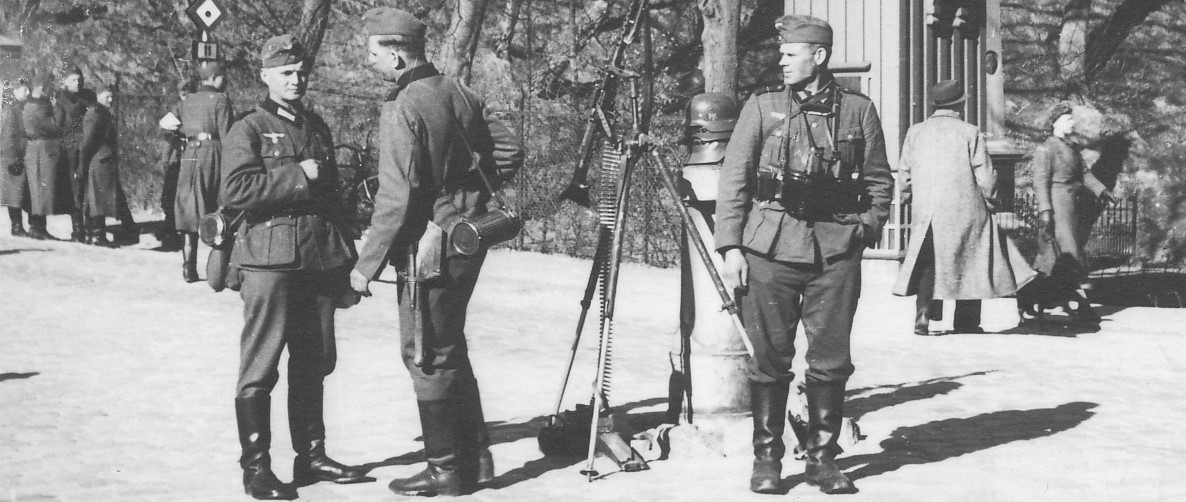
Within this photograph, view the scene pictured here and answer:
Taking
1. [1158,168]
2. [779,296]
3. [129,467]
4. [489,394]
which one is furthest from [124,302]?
[1158,168]

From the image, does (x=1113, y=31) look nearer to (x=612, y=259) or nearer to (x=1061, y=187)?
(x=1061, y=187)

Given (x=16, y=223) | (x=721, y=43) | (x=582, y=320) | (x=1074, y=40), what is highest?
(x=1074, y=40)

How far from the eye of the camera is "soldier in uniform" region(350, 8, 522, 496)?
242 inches

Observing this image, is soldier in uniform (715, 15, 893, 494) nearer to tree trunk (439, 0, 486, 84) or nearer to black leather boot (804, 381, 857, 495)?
black leather boot (804, 381, 857, 495)

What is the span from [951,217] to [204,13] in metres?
10.1

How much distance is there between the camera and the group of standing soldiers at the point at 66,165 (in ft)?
56.5

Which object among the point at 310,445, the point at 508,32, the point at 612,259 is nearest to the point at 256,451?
the point at 310,445

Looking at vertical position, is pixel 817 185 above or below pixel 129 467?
above

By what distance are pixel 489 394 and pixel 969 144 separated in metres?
4.20

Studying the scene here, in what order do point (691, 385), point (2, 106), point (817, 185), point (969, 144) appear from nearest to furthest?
point (817, 185) → point (691, 385) → point (969, 144) → point (2, 106)

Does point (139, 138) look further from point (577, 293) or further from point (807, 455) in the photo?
point (807, 455)

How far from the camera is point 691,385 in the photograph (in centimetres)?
732

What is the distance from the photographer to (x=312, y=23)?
20438 mm

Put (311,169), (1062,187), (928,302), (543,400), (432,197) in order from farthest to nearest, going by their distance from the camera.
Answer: (1062,187) → (928,302) → (543,400) → (311,169) → (432,197)
